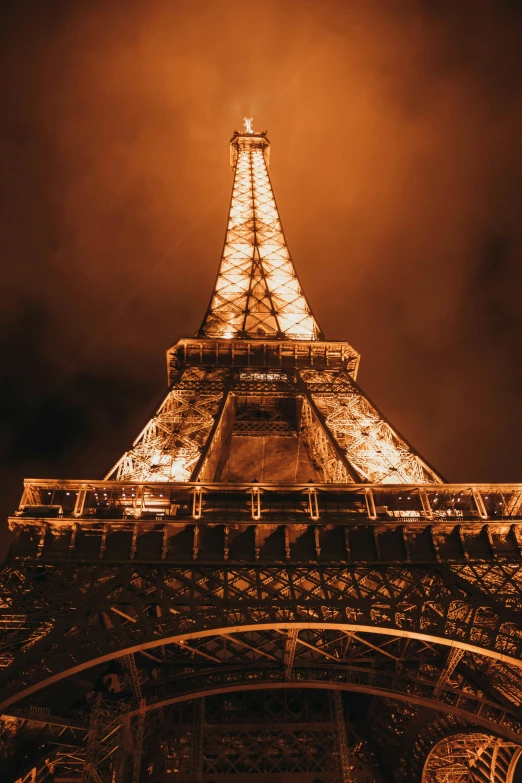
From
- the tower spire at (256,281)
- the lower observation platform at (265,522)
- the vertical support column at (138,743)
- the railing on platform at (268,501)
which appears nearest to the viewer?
the lower observation platform at (265,522)

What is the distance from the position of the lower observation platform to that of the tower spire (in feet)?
50.8

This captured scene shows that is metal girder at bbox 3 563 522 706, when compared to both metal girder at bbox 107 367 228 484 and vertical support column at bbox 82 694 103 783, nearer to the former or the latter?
vertical support column at bbox 82 694 103 783

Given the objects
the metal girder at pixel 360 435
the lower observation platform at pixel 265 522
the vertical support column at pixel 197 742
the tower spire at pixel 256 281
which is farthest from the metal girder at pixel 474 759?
the tower spire at pixel 256 281

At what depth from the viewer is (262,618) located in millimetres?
14992

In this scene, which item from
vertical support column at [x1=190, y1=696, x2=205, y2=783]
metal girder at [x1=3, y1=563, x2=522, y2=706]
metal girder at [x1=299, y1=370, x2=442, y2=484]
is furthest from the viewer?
metal girder at [x1=299, y1=370, x2=442, y2=484]

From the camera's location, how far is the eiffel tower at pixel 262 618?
14.9 meters

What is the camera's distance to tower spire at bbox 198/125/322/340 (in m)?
35.0

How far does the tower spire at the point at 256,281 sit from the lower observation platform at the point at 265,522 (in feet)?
50.8

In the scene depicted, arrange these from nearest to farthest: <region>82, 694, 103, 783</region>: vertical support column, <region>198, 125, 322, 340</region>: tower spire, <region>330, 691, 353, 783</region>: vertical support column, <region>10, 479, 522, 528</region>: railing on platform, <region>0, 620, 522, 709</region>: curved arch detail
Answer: <region>0, 620, 522, 709</region>: curved arch detail → <region>82, 694, 103, 783</region>: vertical support column → <region>10, 479, 522, 528</region>: railing on platform → <region>330, 691, 353, 783</region>: vertical support column → <region>198, 125, 322, 340</region>: tower spire

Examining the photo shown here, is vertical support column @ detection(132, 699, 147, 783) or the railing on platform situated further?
the railing on platform

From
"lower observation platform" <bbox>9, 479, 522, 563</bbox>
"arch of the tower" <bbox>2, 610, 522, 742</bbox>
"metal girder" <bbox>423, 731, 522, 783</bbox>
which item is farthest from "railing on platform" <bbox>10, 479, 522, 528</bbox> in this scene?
"metal girder" <bbox>423, 731, 522, 783</bbox>

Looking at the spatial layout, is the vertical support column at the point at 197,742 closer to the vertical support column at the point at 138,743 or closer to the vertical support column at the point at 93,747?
the vertical support column at the point at 138,743

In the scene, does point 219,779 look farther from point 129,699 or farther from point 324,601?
point 324,601

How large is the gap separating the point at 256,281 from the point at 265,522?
24195 millimetres
